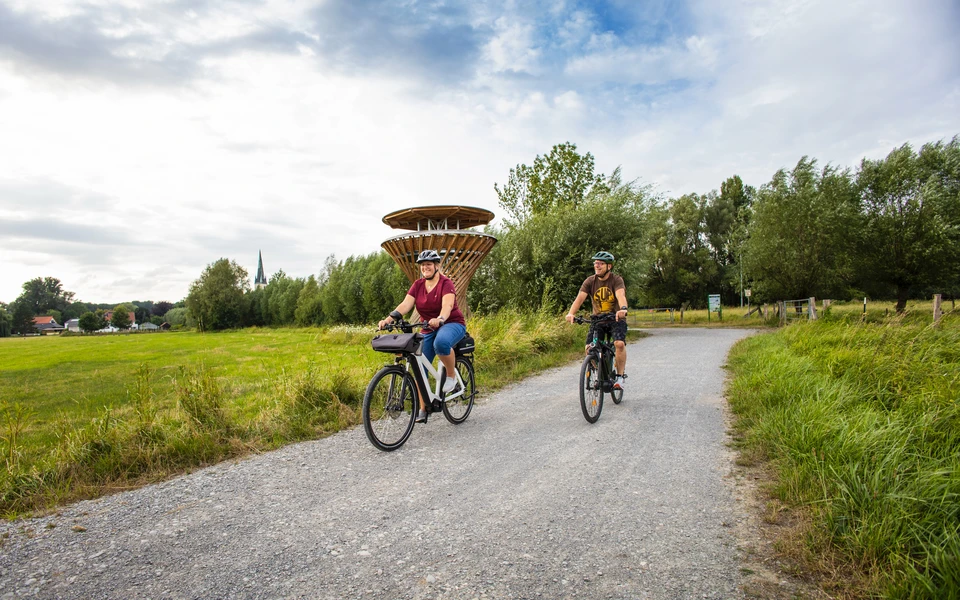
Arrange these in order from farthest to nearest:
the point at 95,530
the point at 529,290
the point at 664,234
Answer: the point at 664,234
the point at 529,290
the point at 95,530

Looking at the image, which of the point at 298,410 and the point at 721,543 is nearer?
the point at 721,543

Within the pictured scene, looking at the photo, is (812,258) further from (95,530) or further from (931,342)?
(95,530)

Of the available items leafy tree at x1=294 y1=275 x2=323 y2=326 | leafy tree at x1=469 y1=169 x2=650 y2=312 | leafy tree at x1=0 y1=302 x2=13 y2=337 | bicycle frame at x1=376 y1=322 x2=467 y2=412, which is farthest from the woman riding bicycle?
leafy tree at x1=0 y1=302 x2=13 y2=337

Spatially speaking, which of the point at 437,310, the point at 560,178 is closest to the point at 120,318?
the point at 560,178

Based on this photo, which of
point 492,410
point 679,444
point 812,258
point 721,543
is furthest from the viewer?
point 812,258

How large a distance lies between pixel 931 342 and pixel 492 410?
6307 mm

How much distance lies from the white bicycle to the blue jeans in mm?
199

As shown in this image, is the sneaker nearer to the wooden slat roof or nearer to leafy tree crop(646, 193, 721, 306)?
the wooden slat roof

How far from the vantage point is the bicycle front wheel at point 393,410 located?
4.96 metres

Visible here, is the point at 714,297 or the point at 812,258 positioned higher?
the point at 812,258

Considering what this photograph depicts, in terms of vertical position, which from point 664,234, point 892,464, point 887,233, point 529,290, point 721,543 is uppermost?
point 664,234

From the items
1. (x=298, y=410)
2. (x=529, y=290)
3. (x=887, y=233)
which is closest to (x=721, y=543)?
(x=298, y=410)

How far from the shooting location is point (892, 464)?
10.4 feet

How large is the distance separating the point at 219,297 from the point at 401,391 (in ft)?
220
